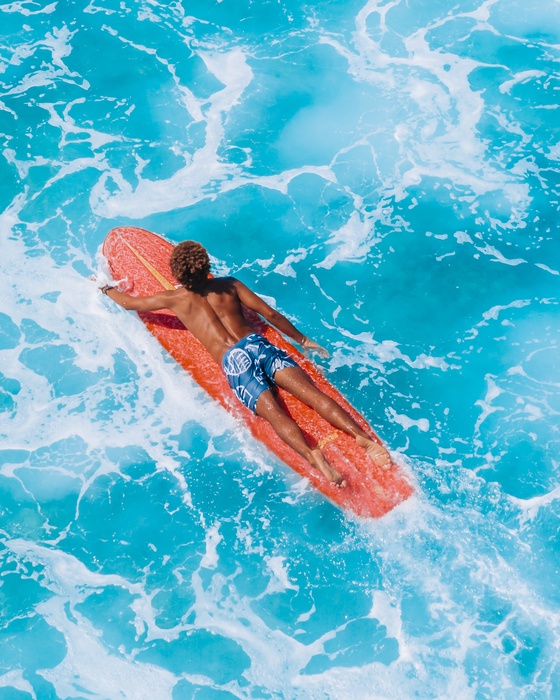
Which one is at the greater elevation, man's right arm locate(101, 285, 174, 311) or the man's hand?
man's right arm locate(101, 285, 174, 311)

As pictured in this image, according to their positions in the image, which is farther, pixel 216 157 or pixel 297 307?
pixel 216 157

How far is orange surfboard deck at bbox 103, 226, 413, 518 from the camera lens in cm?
740

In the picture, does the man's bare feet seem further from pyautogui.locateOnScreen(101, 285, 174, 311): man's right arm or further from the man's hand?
pyautogui.locateOnScreen(101, 285, 174, 311): man's right arm

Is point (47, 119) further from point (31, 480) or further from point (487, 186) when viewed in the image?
point (487, 186)

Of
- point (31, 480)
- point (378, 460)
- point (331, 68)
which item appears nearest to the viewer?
point (378, 460)

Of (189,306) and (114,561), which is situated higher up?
(189,306)

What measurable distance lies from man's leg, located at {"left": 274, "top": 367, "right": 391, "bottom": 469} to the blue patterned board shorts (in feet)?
0.38

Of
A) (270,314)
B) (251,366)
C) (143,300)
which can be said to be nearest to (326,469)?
(251,366)

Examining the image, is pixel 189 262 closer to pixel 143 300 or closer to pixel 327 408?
pixel 143 300

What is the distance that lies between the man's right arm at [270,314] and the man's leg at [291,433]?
844mm

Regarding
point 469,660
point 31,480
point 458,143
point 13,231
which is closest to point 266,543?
point 469,660

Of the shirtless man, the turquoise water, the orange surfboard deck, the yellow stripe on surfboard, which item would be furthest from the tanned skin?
the turquoise water

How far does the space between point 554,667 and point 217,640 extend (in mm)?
3254

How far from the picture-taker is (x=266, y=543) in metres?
7.50
